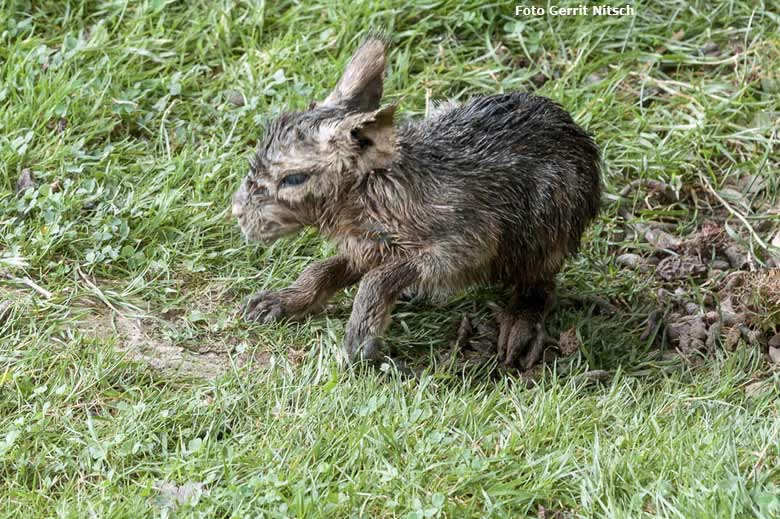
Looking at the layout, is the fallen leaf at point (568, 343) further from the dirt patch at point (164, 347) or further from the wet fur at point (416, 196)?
the dirt patch at point (164, 347)

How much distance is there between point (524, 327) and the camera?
530 cm

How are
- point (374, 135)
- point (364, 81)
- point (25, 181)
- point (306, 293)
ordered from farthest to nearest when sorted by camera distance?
point (25, 181) → point (306, 293) → point (364, 81) → point (374, 135)

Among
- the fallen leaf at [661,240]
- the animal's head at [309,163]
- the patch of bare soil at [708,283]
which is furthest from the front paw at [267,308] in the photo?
the fallen leaf at [661,240]

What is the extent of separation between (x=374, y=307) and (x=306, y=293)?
0.43 m

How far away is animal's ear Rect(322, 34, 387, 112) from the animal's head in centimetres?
2

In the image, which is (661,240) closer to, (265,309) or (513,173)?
(513,173)

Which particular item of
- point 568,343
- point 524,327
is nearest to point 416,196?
point 524,327

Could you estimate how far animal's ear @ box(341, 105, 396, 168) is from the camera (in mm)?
4723

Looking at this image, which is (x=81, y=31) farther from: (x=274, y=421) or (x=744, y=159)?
(x=744, y=159)

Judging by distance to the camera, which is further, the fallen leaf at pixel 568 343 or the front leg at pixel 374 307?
the fallen leaf at pixel 568 343

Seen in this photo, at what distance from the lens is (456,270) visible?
501 centimetres

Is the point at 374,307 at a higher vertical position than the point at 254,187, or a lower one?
lower

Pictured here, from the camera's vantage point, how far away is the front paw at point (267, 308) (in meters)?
5.17

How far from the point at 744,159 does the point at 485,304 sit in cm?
170
